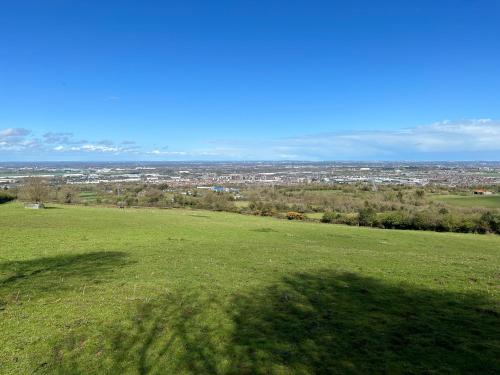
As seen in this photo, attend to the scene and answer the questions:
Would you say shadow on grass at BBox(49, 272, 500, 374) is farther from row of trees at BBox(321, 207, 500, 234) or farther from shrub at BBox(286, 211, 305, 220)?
shrub at BBox(286, 211, 305, 220)

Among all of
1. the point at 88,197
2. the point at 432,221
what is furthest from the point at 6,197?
the point at 432,221

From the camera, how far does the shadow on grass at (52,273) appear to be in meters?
12.6

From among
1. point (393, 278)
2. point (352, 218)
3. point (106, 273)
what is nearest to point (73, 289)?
point (106, 273)

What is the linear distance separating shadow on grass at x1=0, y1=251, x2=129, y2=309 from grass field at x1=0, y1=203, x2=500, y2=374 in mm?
79

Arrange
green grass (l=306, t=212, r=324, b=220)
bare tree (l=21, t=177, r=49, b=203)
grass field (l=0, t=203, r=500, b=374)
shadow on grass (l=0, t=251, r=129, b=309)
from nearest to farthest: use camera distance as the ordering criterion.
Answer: grass field (l=0, t=203, r=500, b=374)
shadow on grass (l=0, t=251, r=129, b=309)
bare tree (l=21, t=177, r=49, b=203)
green grass (l=306, t=212, r=324, b=220)

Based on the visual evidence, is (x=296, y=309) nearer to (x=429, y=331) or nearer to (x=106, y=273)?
(x=429, y=331)

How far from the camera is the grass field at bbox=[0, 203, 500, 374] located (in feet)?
25.6

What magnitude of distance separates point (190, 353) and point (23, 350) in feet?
13.3

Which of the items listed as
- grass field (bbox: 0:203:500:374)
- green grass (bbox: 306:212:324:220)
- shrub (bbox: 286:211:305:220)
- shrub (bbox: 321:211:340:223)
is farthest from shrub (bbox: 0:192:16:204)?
shrub (bbox: 321:211:340:223)

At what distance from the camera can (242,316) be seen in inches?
413

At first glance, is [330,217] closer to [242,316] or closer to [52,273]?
[52,273]

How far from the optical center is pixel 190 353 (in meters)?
8.16

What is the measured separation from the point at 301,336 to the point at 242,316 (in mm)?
2157

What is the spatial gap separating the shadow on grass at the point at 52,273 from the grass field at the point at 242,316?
0.26 feet
